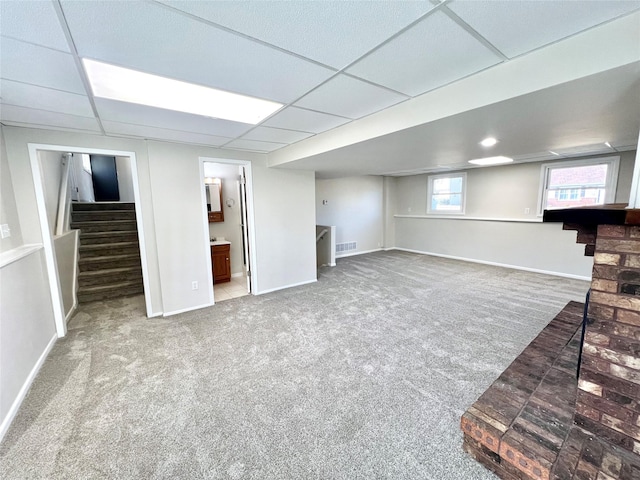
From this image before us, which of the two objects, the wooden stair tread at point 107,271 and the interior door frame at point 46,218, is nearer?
the interior door frame at point 46,218

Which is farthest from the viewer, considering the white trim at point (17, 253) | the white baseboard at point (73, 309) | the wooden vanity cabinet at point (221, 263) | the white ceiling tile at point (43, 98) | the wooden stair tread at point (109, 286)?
the wooden vanity cabinet at point (221, 263)

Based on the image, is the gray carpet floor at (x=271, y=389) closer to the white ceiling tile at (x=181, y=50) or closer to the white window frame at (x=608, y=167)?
the white window frame at (x=608, y=167)

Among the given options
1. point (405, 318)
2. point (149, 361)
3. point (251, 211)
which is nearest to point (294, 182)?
point (251, 211)

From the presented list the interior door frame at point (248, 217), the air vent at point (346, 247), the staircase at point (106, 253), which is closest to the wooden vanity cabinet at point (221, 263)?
the interior door frame at point (248, 217)

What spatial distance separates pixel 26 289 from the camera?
7.71ft

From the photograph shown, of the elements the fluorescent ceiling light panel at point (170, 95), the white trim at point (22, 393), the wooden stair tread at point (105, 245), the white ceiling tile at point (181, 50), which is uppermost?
the fluorescent ceiling light panel at point (170, 95)

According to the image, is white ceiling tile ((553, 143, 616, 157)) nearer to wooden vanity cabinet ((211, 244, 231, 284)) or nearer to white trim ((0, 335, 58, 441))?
wooden vanity cabinet ((211, 244, 231, 284))

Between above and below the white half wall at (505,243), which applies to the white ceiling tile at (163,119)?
above

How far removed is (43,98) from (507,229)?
6999mm

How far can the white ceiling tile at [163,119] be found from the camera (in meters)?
2.14

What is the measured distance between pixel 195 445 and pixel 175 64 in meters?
2.23

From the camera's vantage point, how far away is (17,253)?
2.33 metres

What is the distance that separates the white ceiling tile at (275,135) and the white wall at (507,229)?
4732mm

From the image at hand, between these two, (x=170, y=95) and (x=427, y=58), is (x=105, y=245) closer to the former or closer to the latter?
(x=170, y=95)
